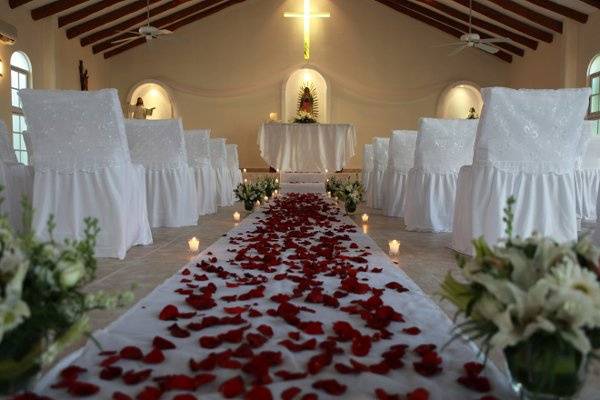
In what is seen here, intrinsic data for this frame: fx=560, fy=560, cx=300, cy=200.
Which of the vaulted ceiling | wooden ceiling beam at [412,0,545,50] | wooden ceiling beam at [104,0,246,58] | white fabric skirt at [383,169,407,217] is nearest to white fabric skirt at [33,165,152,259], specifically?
white fabric skirt at [383,169,407,217]

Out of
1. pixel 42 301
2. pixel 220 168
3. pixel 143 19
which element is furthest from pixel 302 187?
pixel 42 301

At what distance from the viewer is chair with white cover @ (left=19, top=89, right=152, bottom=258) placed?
309 cm

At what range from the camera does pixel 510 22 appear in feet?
34.6

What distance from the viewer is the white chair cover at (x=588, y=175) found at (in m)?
4.77

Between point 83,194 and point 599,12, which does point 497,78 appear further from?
point 83,194

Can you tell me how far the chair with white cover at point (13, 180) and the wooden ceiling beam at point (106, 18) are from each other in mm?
7840

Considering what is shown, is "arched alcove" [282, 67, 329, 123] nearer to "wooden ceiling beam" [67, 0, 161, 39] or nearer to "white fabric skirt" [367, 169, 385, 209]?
"wooden ceiling beam" [67, 0, 161, 39]

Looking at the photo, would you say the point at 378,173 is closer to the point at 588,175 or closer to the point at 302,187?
the point at 588,175

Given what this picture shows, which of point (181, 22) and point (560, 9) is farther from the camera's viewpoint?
point (181, 22)

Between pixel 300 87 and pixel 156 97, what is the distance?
3.38 m

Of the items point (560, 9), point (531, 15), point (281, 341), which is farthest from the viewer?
point (531, 15)

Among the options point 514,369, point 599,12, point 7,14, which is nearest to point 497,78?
point 599,12

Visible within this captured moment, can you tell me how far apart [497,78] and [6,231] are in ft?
42.8

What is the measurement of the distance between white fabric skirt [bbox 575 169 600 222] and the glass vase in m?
4.07
